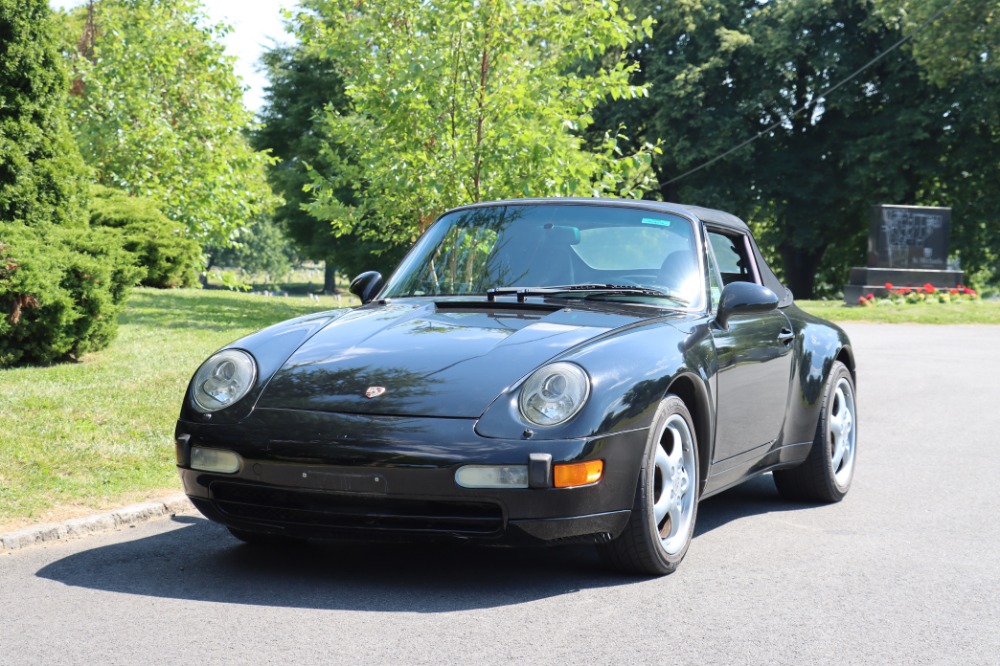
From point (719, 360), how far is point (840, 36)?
4293 centimetres

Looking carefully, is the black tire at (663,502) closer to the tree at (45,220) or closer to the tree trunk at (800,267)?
the tree at (45,220)

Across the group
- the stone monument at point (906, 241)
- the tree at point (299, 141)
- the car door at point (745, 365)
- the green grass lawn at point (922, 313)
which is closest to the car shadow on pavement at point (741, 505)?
the car door at point (745, 365)

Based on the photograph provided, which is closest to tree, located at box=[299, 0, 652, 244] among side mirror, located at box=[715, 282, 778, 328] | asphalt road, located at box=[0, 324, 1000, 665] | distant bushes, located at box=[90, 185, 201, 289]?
distant bushes, located at box=[90, 185, 201, 289]

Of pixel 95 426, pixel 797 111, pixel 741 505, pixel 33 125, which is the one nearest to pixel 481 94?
pixel 33 125

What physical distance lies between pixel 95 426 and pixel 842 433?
470 cm

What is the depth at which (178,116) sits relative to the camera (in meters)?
22.2

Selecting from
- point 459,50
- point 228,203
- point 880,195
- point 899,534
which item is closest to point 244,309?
point 228,203

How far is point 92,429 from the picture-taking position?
27.1 feet

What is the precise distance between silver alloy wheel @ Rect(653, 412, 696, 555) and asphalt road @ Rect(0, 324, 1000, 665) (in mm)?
167

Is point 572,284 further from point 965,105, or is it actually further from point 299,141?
point 299,141

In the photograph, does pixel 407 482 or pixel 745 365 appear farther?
pixel 745 365

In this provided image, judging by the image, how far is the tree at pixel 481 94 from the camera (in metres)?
15.1

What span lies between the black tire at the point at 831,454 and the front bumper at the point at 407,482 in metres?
2.39

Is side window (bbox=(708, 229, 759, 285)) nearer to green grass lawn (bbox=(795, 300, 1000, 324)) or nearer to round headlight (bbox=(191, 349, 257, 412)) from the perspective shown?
round headlight (bbox=(191, 349, 257, 412))
